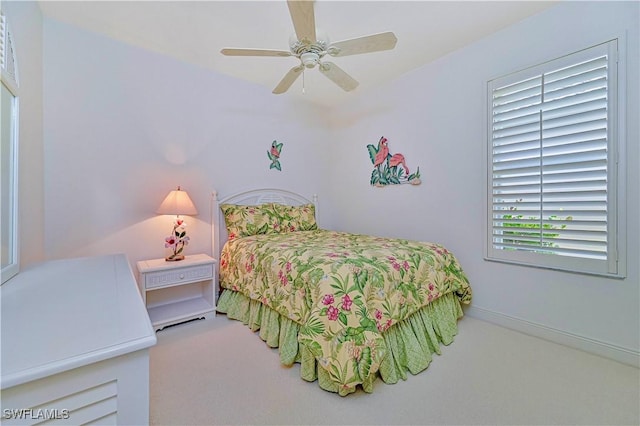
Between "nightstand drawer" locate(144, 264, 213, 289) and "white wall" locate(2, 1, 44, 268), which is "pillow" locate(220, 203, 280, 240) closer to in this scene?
"nightstand drawer" locate(144, 264, 213, 289)

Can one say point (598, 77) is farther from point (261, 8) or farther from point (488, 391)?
point (261, 8)

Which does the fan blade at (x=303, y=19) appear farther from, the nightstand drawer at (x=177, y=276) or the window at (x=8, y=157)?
the nightstand drawer at (x=177, y=276)

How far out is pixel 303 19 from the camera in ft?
5.25

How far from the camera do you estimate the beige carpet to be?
4.61 feet

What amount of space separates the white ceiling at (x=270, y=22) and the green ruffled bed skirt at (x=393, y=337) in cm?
234

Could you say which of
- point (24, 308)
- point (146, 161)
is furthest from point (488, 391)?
point (146, 161)

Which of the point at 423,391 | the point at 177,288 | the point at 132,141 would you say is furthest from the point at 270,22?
the point at 423,391

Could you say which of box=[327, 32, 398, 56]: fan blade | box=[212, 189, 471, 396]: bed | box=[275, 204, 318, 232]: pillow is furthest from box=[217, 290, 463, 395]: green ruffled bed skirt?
box=[327, 32, 398, 56]: fan blade

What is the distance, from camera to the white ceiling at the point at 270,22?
2059 mm

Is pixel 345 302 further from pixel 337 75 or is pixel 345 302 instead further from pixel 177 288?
pixel 177 288

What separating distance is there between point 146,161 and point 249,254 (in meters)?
1.39

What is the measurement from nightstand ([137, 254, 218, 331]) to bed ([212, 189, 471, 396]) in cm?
18

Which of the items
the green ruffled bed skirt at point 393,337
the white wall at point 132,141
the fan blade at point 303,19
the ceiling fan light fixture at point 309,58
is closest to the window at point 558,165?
the green ruffled bed skirt at point 393,337

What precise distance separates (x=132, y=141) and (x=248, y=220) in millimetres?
1320
